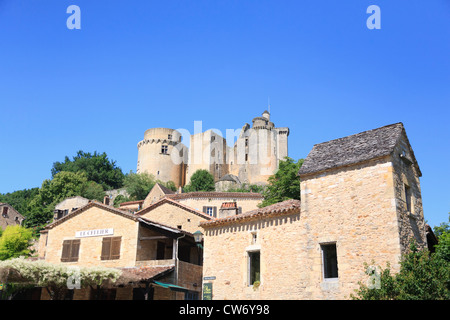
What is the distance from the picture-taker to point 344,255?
1488cm

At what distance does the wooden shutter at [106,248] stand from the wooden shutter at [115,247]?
9.4 inches

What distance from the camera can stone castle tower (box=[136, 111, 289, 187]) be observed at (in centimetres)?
7250

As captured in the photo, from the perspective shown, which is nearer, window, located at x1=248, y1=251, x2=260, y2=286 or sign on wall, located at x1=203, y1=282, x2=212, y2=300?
window, located at x1=248, y1=251, x2=260, y2=286

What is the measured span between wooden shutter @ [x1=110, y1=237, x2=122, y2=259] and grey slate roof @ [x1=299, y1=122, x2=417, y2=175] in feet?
36.6

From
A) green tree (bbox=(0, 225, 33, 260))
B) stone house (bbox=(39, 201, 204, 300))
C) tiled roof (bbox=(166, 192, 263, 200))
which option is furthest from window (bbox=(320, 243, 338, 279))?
green tree (bbox=(0, 225, 33, 260))

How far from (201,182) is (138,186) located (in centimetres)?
956

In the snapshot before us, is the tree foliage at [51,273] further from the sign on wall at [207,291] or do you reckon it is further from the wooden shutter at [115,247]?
the wooden shutter at [115,247]

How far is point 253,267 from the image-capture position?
17391 millimetres

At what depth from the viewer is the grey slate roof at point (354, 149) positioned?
15.6 metres

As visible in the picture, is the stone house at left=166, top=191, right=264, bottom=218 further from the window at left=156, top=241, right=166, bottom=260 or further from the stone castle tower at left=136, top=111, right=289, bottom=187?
the stone castle tower at left=136, top=111, right=289, bottom=187

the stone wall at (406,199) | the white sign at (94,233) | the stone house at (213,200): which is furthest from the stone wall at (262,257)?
the stone house at (213,200)

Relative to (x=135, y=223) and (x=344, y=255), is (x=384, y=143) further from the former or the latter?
(x=135, y=223)

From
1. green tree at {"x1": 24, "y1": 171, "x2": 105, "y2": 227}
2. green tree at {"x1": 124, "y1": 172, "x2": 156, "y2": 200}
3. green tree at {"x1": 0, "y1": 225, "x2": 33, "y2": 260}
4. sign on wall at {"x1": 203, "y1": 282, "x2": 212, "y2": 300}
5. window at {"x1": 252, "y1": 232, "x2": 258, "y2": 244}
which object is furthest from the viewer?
green tree at {"x1": 124, "y1": 172, "x2": 156, "y2": 200}

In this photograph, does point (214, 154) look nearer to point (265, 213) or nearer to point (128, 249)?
point (128, 249)
